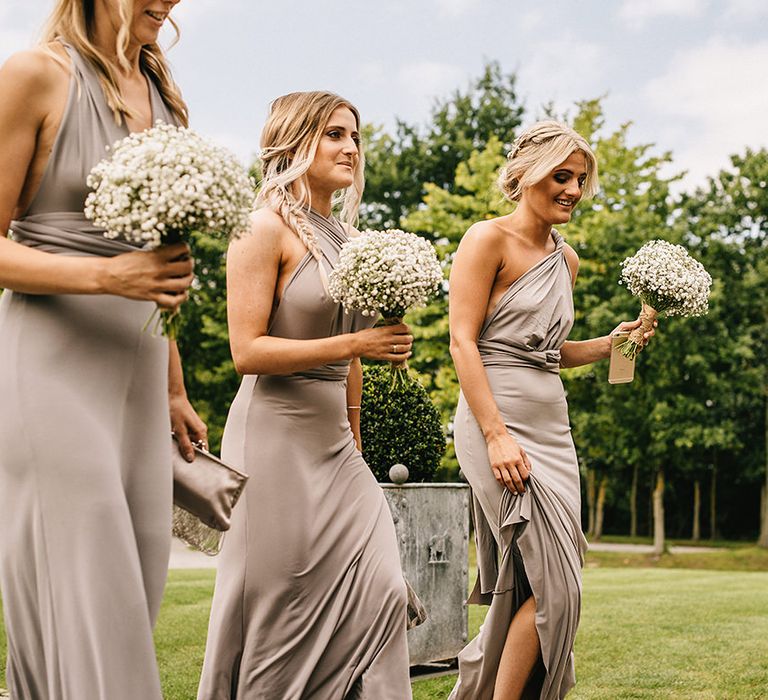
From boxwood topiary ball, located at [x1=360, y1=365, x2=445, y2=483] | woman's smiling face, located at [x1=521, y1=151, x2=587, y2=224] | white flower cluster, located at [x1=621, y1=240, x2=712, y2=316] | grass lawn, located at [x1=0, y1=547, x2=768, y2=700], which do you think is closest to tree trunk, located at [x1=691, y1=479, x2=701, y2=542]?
grass lawn, located at [x1=0, y1=547, x2=768, y2=700]

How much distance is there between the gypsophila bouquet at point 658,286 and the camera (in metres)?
6.01

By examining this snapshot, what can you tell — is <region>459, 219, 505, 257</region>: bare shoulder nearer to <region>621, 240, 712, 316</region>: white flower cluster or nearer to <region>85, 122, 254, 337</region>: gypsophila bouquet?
<region>621, 240, 712, 316</region>: white flower cluster

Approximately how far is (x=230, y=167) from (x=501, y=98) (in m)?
41.2

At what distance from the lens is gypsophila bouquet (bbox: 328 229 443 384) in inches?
163

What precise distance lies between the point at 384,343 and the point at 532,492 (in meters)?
1.75

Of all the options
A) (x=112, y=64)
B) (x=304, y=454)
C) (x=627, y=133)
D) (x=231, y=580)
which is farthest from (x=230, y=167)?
(x=627, y=133)

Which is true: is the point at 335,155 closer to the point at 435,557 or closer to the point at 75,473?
the point at 75,473

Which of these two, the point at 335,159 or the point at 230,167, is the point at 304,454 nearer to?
the point at 335,159

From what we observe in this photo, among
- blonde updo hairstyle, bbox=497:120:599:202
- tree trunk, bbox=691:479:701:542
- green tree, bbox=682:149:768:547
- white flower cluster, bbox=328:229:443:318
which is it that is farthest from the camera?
tree trunk, bbox=691:479:701:542

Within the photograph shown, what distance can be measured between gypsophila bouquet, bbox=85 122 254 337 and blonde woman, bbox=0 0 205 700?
0.30ft

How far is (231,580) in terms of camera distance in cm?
444

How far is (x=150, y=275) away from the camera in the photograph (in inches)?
109

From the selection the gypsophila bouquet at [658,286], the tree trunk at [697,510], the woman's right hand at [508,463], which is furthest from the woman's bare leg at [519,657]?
the tree trunk at [697,510]

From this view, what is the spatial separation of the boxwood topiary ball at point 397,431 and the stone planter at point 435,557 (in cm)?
35
